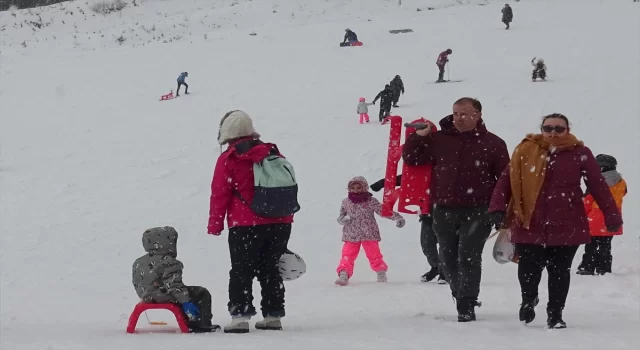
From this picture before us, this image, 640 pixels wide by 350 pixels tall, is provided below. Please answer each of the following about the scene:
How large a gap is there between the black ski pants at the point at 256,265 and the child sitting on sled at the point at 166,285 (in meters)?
0.21

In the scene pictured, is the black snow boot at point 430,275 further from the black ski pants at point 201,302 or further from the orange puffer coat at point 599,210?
the black ski pants at point 201,302

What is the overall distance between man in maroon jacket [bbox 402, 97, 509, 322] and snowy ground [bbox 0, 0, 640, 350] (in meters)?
0.43

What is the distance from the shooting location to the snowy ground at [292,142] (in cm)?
638

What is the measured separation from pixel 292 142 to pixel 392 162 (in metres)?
11.5

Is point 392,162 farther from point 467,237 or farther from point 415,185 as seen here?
point 467,237

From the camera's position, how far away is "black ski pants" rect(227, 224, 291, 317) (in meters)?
5.60

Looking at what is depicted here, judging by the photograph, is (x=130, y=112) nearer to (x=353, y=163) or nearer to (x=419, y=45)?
(x=353, y=163)

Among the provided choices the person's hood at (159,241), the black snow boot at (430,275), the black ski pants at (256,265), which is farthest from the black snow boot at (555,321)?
the black snow boot at (430,275)

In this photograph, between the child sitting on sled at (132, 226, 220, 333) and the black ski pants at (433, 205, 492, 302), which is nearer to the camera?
the child sitting on sled at (132, 226, 220, 333)

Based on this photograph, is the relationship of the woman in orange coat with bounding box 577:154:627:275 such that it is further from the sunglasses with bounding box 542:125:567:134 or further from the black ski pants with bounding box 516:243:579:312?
the sunglasses with bounding box 542:125:567:134

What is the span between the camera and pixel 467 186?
610 cm

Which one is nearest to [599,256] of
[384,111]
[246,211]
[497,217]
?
[497,217]

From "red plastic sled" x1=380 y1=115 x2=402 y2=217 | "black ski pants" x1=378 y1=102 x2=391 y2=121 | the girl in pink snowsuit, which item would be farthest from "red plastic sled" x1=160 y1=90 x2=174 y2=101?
"red plastic sled" x1=380 y1=115 x2=402 y2=217

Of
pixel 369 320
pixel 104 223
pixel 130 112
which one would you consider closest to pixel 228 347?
pixel 369 320
